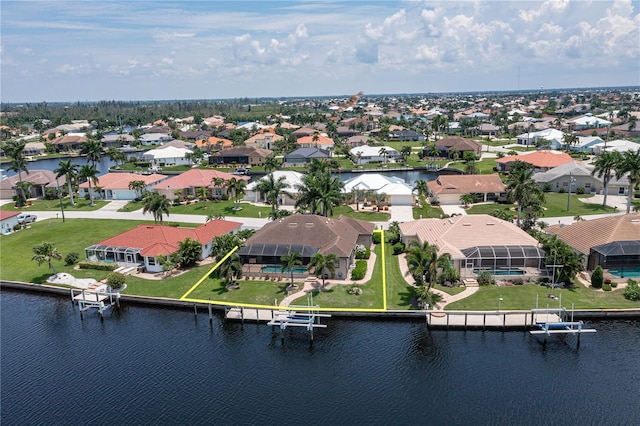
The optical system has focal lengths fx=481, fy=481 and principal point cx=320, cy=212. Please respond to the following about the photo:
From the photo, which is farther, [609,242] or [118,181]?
[118,181]

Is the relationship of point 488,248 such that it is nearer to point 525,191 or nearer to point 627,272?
point 627,272

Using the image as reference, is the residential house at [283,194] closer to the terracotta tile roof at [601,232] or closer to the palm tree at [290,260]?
the palm tree at [290,260]

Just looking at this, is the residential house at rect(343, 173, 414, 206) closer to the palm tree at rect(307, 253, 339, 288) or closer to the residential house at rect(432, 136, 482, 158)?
the palm tree at rect(307, 253, 339, 288)

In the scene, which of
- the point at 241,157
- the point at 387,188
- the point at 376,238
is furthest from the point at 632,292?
the point at 241,157

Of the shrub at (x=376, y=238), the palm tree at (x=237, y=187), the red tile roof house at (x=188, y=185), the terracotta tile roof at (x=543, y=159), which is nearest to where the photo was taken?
the shrub at (x=376, y=238)

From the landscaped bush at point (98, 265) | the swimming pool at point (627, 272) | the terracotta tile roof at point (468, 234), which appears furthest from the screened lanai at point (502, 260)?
the landscaped bush at point (98, 265)

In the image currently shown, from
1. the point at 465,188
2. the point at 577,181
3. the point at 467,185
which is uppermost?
the point at 467,185
